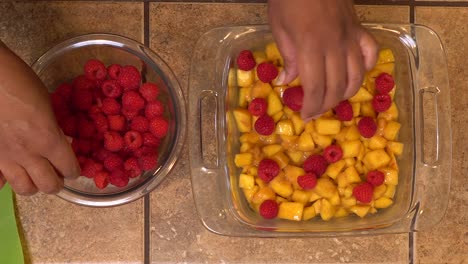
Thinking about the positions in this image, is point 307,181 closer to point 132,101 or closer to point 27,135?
point 132,101

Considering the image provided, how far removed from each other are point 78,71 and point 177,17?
160 millimetres

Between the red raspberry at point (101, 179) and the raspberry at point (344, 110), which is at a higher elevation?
the raspberry at point (344, 110)

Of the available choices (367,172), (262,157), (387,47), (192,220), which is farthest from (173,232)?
(387,47)

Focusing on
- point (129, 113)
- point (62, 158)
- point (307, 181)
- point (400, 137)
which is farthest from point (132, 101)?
point (400, 137)

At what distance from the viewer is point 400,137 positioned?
0.80 metres

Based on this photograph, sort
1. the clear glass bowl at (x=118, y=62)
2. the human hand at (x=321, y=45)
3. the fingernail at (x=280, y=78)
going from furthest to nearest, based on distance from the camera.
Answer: the clear glass bowl at (x=118, y=62), the fingernail at (x=280, y=78), the human hand at (x=321, y=45)

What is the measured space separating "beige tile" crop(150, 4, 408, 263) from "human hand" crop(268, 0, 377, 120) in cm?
22

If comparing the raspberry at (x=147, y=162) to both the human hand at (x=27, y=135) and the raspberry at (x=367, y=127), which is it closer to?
the human hand at (x=27, y=135)

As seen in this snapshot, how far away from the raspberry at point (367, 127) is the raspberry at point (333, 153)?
4 cm

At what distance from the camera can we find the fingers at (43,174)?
2.02 feet

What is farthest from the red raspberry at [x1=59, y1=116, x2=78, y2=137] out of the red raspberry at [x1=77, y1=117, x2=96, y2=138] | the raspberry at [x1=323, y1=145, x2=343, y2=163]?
the raspberry at [x1=323, y1=145, x2=343, y2=163]

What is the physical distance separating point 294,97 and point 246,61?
0.27 feet

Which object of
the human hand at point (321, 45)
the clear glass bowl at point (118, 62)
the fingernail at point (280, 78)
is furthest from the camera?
the clear glass bowl at point (118, 62)

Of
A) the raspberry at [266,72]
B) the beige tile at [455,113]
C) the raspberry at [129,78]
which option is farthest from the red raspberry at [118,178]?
the beige tile at [455,113]
